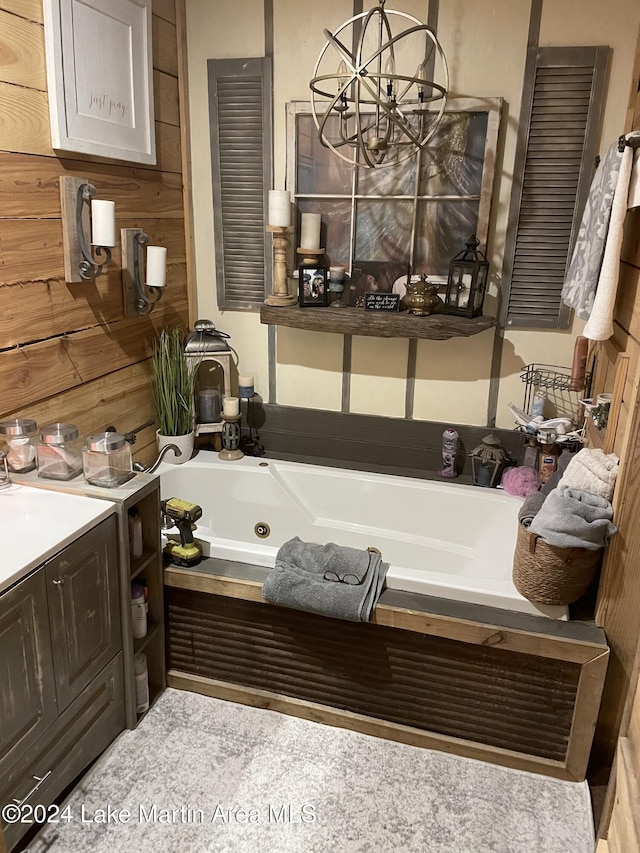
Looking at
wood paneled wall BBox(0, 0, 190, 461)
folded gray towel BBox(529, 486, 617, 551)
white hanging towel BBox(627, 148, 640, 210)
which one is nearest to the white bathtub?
wood paneled wall BBox(0, 0, 190, 461)

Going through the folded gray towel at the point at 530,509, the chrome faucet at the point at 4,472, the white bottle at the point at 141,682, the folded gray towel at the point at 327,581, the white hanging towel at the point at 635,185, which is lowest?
the white bottle at the point at 141,682

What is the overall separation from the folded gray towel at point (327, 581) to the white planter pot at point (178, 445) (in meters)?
0.88

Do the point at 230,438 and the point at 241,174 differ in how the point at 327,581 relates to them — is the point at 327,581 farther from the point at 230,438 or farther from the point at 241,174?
the point at 241,174

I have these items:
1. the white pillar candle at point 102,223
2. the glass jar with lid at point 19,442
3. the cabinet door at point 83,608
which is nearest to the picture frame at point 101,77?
the white pillar candle at point 102,223

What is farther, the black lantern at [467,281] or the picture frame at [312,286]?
the picture frame at [312,286]

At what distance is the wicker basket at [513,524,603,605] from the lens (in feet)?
6.40

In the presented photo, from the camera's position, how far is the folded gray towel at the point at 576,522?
1.89 m

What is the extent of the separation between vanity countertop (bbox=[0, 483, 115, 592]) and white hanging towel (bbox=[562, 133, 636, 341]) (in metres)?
1.58

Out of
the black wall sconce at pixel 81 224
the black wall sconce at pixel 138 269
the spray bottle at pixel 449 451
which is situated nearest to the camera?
the black wall sconce at pixel 81 224

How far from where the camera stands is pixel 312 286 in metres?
2.78

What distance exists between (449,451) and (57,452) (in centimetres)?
161

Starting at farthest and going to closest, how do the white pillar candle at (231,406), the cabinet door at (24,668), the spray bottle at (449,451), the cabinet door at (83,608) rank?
1. the white pillar candle at (231,406)
2. the spray bottle at (449,451)
3. the cabinet door at (83,608)
4. the cabinet door at (24,668)

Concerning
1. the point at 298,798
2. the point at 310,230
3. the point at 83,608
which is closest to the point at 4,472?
the point at 83,608

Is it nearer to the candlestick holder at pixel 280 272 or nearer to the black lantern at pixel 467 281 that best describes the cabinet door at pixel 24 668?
the candlestick holder at pixel 280 272
